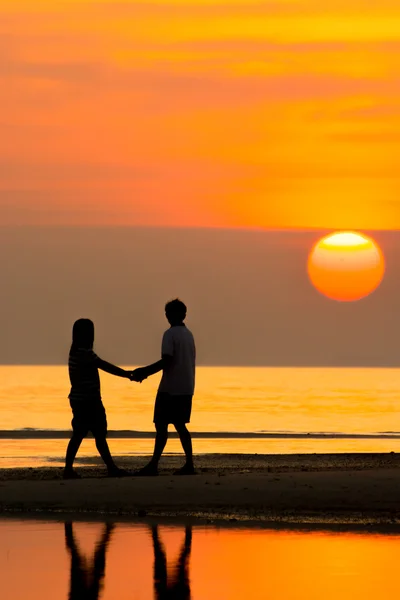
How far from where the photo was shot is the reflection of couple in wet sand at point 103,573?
29.7 feet

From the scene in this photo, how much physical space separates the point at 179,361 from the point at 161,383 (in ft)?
1.14

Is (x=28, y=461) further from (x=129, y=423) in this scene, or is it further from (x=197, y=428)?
(x=129, y=423)

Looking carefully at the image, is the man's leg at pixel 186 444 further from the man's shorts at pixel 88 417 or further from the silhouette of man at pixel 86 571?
the silhouette of man at pixel 86 571

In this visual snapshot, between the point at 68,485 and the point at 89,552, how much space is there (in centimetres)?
420

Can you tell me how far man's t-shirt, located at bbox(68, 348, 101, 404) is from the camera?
54.4 ft

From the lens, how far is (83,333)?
54.1 ft

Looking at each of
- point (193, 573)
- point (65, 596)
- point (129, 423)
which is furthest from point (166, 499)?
point (129, 423)

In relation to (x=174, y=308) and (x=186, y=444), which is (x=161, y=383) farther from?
(x=174, y=308)

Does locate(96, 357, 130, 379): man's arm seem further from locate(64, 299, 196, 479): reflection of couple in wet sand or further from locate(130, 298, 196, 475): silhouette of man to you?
locate(130, 298, 196, 475): silhouette of man

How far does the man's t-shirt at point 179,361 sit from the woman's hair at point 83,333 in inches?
34.9

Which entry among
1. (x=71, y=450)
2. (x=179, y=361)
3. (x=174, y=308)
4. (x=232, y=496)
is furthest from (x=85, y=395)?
(x=232, y=496)

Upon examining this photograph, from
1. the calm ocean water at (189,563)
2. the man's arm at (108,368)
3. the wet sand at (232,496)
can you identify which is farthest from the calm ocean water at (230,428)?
the calm ocean water at (189,563)

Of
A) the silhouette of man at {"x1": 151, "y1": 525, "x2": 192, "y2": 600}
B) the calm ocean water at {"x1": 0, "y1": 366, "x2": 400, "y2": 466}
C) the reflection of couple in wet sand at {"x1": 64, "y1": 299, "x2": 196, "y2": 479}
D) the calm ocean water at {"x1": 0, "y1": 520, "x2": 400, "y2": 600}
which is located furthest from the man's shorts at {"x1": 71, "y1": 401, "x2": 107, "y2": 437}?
the calm ocean water at {"x1": 0, "y1": 366, "x2": 400, "y2": 466}

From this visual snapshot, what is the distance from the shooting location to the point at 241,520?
43.3 ft
